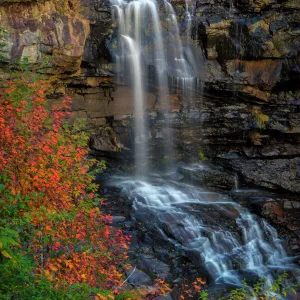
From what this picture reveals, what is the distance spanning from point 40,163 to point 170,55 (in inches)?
358

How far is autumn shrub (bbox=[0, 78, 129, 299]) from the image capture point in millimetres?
4172

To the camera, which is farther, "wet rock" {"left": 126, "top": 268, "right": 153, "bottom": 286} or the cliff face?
the cliff face

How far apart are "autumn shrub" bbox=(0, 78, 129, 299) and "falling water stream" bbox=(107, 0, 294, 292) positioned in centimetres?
270

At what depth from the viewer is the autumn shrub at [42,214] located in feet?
13.7

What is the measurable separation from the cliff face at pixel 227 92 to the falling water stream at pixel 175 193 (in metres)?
0.46

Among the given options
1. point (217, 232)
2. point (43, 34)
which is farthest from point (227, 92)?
point (43, 34)

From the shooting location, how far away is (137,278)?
7.01 metres

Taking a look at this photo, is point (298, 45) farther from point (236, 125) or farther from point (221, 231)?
point (221, 231)

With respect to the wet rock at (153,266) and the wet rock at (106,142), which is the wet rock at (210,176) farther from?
the wet rock at (153,266)

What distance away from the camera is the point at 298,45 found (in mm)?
13461

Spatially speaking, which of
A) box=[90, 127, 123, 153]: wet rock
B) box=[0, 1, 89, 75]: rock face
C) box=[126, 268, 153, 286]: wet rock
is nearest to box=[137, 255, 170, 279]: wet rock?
box=[126, 268, 153, 286]: wet rock

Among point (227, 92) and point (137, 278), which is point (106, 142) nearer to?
point (227, 92)

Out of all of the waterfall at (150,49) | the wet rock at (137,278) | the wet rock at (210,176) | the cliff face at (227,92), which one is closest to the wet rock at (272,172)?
the cliff face at (227,92)

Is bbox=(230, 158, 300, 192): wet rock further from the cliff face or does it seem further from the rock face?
the rock face
